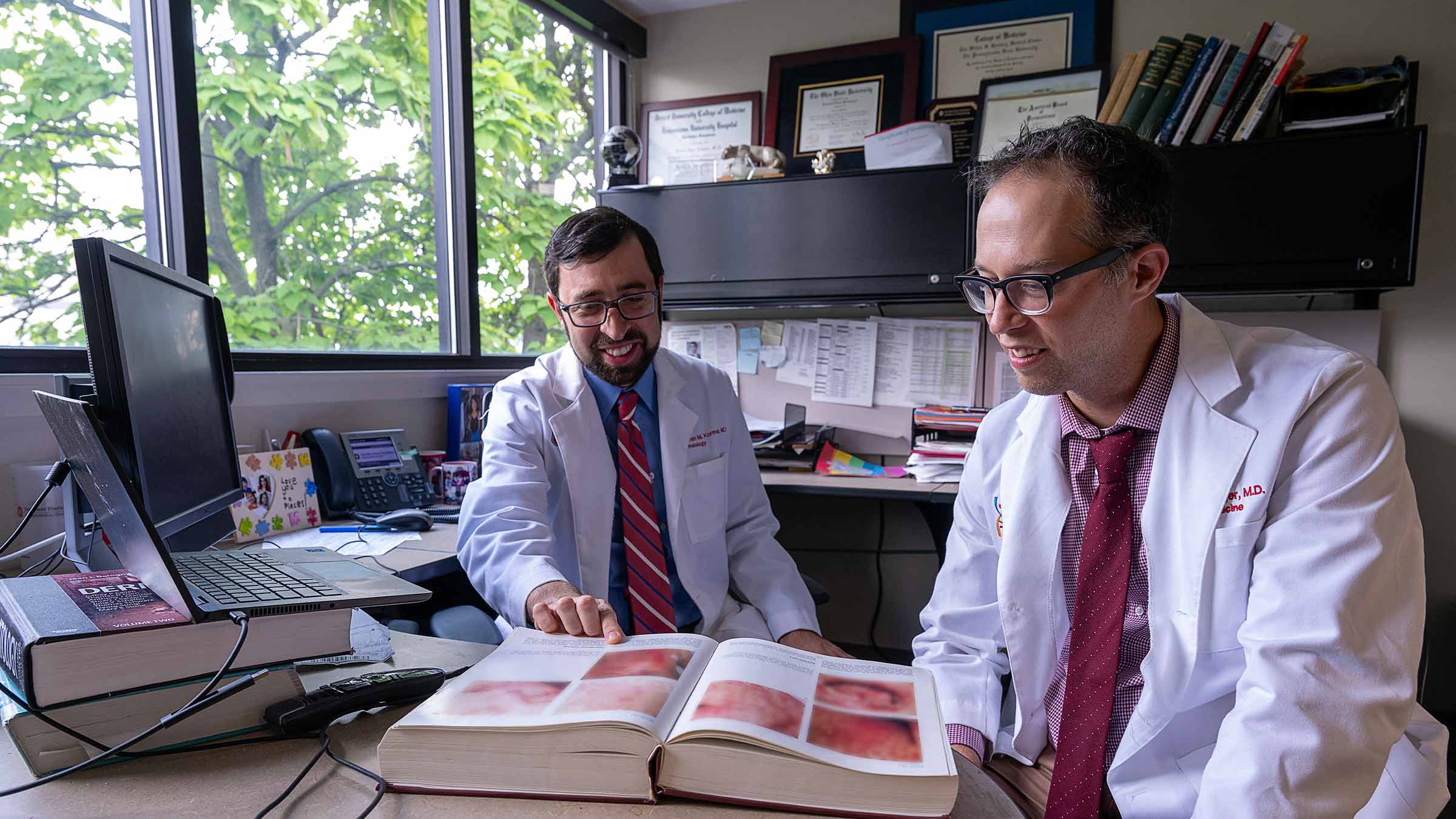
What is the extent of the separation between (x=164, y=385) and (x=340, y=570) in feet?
0.94

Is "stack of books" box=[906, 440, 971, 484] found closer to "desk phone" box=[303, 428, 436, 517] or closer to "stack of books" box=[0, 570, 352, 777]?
"desk phone" box=[303, 428, 436, 517]

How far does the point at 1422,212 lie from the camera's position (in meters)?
2.30

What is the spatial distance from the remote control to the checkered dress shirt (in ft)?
2.38

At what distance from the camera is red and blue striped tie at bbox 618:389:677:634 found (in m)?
1.61

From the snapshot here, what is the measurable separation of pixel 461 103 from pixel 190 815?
7.76ft

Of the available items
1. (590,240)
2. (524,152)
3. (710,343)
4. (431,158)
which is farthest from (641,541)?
(524,152)

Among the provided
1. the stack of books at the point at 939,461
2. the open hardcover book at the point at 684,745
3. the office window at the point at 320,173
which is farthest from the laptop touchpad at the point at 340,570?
the stack of books at the point at 939,461

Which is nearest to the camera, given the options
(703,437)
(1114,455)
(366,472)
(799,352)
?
(1114,455)

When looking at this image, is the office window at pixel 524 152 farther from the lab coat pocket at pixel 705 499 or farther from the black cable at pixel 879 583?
the black cable at pixel 879 583

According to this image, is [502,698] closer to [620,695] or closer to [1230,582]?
[620,695]

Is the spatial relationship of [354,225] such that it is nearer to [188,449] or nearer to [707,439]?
[707,439]

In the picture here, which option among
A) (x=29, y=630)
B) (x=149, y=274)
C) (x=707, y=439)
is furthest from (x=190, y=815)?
(x=707, y=439)

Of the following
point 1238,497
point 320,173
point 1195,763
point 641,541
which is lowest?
point 1195,763

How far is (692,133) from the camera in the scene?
315 cm
